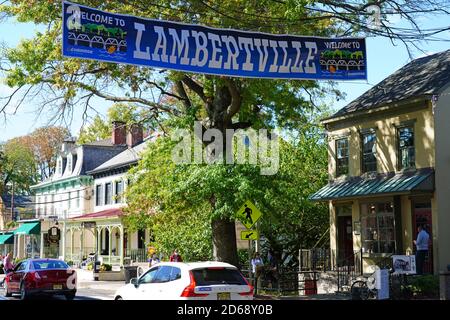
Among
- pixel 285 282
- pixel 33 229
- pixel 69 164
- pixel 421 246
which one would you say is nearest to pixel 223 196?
pixel 285 282

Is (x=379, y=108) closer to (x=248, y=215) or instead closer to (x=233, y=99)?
(x=233, y=99)

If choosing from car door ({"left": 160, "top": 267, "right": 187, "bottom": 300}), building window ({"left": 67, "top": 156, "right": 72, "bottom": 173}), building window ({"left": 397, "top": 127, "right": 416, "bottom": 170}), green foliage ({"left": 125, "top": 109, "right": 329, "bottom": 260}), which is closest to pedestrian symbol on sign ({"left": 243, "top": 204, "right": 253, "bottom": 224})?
green foliage ({"left": 125, "top": 109, "right": 329, "bottom": 260})

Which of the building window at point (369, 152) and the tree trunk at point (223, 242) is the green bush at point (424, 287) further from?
the building window at point (369, 152)

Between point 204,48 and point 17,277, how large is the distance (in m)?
12.4

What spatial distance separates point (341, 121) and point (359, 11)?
34.8ft

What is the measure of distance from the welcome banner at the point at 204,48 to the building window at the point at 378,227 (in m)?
10.4

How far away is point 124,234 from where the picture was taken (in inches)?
1945

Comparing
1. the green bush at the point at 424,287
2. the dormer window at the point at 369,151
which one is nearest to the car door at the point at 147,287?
the green bush at the point at 424,287

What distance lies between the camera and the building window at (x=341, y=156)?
94.4 feet

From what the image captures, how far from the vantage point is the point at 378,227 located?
26281mm

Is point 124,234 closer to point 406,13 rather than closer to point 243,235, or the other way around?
point 243,235

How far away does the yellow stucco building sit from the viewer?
77.7 ft

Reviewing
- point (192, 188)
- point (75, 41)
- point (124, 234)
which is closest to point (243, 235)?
point (192, 188)

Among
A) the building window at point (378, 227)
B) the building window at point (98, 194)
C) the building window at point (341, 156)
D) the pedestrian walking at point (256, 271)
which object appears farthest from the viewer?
the building window at point (98, 194)
